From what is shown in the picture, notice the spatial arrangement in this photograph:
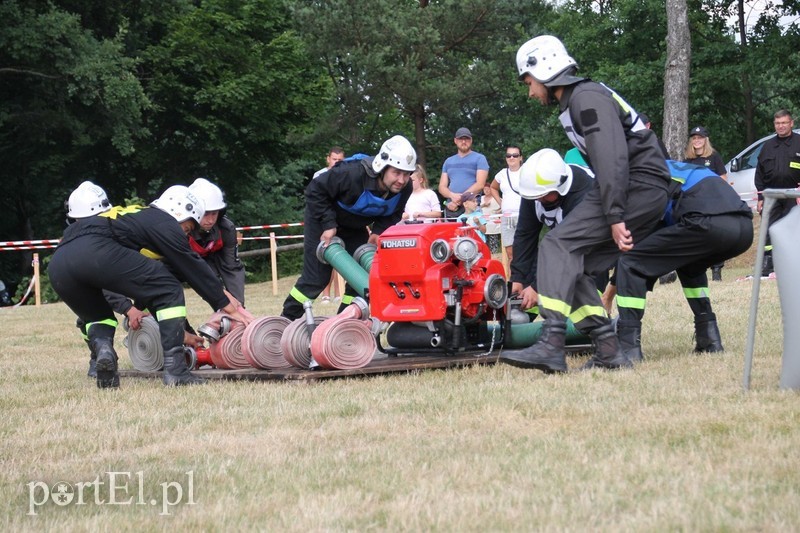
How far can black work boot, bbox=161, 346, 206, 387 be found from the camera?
8250mm

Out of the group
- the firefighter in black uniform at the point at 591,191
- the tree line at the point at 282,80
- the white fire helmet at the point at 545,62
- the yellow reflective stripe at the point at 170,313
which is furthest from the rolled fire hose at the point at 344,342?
the tree line at the point at 282,80

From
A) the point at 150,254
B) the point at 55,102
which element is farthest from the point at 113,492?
the point at 55,102

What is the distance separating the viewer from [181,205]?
870 cm

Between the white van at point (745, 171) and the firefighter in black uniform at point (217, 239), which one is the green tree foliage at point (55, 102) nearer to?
the white van at point (745, 171)

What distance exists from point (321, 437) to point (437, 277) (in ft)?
8.58

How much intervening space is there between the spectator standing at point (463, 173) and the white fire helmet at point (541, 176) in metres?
7.22

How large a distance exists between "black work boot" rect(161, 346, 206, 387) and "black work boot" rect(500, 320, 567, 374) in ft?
8.18

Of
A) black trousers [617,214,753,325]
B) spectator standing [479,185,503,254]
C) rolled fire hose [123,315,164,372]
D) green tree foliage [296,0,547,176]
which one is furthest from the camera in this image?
green tree foliage [296,0,547,176]

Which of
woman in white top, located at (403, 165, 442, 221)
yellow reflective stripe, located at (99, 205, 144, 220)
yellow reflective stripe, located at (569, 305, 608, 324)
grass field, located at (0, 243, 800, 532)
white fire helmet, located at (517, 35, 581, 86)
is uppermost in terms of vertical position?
white fire helmet, located at (517, 35, 581, 86)

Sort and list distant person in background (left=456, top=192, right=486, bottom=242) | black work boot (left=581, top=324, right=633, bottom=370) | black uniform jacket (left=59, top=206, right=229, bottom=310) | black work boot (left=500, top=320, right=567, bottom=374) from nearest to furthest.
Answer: black work boot (left=500, top=320, right=567, bottom=374)
black work boot (left=581, top=324, right=633, bottom=370)
black uniform jacket (left=59, top=206, right=229, bottom=310)
distant person in background (left=456, top=192, right=486, bottom=242)

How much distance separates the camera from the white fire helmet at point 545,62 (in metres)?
7.34

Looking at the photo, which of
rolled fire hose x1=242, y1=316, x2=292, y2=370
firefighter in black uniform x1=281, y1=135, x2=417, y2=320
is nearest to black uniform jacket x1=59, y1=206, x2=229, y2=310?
rolled fire hose x1=242, y1=316, x2=292, y2=370

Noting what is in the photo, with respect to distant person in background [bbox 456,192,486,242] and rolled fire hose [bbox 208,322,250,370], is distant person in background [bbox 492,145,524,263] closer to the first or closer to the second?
distant person in background [bbox 456,192,486,242]

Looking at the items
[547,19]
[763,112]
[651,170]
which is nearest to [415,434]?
[651,170]
